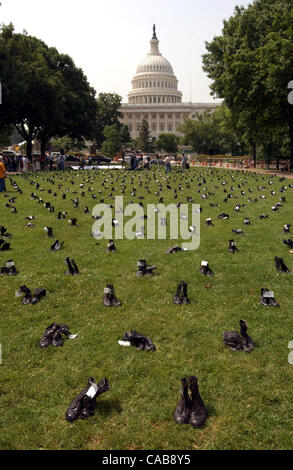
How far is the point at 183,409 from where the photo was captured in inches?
160

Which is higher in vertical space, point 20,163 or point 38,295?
point 20,163

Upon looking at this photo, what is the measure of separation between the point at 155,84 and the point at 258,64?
543 feet

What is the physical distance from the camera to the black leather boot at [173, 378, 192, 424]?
402cm

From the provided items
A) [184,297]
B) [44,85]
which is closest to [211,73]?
[44,85]

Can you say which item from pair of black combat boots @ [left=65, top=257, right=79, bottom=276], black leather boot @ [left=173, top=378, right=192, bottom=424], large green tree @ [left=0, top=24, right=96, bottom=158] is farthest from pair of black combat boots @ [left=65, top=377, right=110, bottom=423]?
large green tree @ [left=0, top=24, right=96, bottom=158]

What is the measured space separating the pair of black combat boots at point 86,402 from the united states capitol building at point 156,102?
177475 millimetres

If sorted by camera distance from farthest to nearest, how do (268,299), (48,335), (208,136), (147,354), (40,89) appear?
(208,136) → (40,89) → (268,299) → (48,335) → (147,354)

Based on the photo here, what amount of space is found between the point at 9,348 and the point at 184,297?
9.82ft

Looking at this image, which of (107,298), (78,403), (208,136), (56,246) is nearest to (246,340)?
(78,403)

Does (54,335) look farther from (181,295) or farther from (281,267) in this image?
(281,267)

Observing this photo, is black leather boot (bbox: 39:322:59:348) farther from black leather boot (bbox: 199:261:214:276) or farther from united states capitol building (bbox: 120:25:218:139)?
united states capitol building (bbox: 120:25:218:139)

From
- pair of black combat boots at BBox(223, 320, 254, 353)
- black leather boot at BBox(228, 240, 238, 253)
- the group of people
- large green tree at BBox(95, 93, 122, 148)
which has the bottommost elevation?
pair of black combat boots at BBox(223, 320, 254, 353)
